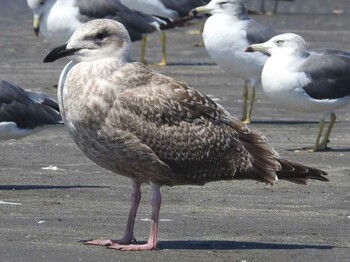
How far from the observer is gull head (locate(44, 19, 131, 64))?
343 inches

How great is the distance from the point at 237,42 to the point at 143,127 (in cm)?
764

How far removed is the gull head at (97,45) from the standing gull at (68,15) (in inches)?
362

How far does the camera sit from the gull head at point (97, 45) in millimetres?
8719

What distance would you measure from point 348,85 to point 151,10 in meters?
7.58

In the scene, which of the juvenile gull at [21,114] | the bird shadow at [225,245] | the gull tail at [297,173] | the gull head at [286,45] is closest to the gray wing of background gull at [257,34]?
the gull head at [286,45]

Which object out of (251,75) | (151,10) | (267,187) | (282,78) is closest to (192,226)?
(267,187)

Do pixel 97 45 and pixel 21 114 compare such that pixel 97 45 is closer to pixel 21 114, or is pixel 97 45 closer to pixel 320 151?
pixel 21 114

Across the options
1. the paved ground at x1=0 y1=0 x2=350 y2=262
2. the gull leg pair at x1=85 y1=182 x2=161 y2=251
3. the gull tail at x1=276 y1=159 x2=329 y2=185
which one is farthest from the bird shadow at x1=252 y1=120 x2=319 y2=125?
the gull leg pair at x1=85 y1=182 x2=161 y2=251

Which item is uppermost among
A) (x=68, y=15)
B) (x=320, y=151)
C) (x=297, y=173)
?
(x=297, y=173)

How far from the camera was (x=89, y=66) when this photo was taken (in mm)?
8602

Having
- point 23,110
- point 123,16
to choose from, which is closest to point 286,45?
point 23,110

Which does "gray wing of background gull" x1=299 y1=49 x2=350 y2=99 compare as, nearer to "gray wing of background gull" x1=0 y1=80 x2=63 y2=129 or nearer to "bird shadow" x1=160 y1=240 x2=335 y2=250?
"gray wing of background gull" x1=0 y1=80 x2=63 y2=129

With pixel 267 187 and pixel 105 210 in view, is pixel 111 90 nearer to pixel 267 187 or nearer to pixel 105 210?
pixel 105 210

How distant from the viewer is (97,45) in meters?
8.74
